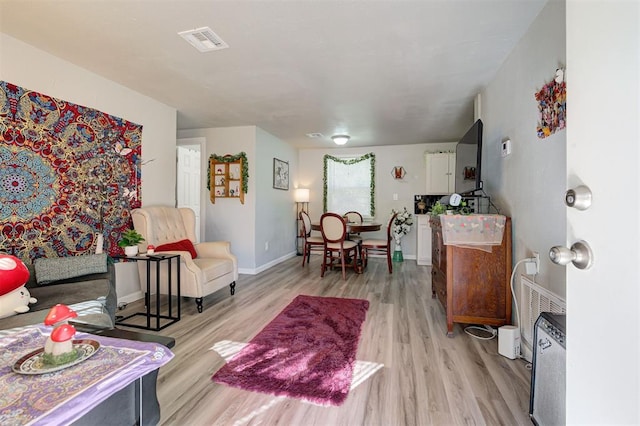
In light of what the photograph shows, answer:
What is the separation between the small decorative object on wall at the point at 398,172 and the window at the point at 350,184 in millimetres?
415

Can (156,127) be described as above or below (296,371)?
above

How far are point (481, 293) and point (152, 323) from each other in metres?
2.80

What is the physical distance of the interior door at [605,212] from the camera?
50 centimetres

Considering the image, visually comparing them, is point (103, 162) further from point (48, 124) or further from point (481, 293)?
point (481, 293)

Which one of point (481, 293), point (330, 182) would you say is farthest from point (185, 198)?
point (481, 293)

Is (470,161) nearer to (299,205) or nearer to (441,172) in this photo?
→ (441,172)

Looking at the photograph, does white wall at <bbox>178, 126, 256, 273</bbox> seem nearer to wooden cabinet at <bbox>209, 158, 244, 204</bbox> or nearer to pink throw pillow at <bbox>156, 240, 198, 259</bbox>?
wooden cabinet at <bbox>209, 158, 244, 204</bbox>

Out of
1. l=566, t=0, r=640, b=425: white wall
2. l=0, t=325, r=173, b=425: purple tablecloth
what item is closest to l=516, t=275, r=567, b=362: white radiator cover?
l=566, t=0, r=640, b=425: white wall

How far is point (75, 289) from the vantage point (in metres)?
1.89

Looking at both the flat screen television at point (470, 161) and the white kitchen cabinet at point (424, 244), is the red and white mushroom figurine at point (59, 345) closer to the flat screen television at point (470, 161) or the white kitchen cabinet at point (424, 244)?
the flat screen television at point (470, 161)

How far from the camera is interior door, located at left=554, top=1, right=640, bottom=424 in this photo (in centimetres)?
50

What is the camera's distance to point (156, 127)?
3.49m

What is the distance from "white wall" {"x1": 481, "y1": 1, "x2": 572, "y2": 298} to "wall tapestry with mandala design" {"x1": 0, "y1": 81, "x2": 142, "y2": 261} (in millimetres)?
3557

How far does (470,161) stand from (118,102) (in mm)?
3468
